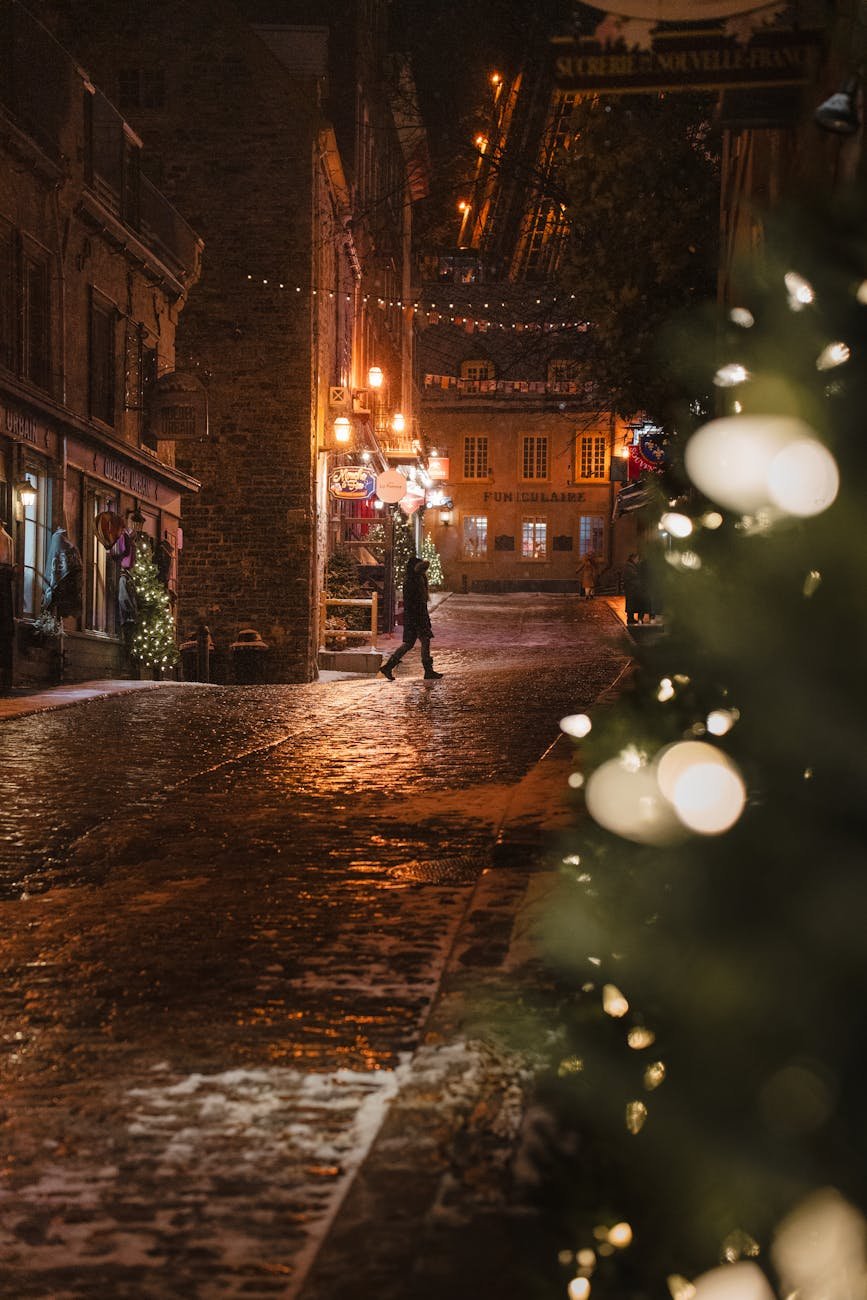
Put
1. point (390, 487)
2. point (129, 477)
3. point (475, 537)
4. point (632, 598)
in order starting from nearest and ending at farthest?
1. point (129, 477)
2. point (390, 487)
3. point (632, 598)
4. point (475, 537)

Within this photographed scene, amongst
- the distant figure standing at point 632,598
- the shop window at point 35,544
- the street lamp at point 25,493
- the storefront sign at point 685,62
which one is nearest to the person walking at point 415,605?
the shop window at point 35,544

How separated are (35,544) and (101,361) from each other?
170 inches

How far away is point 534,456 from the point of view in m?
63.9

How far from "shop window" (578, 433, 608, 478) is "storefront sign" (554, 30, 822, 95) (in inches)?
2200

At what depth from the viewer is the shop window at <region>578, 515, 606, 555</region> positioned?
6291 centimetres

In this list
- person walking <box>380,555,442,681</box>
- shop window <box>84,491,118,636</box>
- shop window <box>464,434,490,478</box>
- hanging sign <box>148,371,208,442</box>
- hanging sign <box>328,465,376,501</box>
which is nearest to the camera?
person walking <box>380,555,442,681</box>

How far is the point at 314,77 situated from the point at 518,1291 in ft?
89.1

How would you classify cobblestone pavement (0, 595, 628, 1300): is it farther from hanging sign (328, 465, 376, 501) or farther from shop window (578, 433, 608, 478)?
shop window (578, 433, 608, 478)

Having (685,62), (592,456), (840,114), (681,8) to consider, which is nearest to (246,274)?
(685,62)

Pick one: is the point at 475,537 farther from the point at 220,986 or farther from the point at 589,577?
the point at 220,986

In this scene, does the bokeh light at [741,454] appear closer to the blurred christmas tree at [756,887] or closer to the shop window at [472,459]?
the blurred christmas tree at [756,887]

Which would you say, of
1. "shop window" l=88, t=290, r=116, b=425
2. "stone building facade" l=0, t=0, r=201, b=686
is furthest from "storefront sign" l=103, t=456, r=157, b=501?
"shop window" l=88, t=290, r=116, b=425

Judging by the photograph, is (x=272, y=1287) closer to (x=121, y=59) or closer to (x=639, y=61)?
(x=639, y=61)

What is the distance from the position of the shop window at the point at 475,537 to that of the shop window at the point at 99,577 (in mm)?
40984
